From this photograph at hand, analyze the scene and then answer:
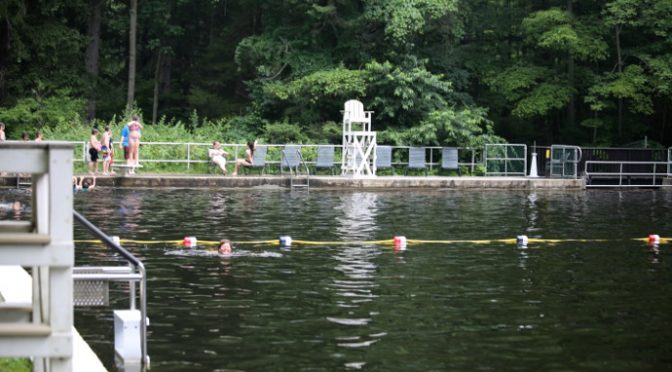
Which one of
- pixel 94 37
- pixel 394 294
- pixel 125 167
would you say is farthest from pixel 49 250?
pixel 94 37

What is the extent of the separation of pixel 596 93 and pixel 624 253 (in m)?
30.4

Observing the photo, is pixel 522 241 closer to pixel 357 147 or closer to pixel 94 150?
pixel 94 150

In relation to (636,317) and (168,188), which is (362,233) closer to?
(636,317)

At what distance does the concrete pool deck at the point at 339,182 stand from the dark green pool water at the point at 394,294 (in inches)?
287

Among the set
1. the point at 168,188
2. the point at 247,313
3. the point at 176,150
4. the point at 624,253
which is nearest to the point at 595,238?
the point at 624,253

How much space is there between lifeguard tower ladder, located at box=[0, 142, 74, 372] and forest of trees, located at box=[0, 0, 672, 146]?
3650cm

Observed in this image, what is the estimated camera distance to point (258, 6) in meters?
55.3

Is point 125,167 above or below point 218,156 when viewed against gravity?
below

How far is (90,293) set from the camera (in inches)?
392

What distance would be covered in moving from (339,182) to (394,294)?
73.0 feet

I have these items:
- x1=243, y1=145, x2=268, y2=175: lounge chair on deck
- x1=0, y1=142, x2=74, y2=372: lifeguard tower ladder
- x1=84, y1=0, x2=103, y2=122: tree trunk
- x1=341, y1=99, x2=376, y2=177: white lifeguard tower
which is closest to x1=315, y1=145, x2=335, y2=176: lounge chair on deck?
x1=341, y1=99, x2=376, y2=177: white lifeguard tower

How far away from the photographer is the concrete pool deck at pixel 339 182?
116 feet

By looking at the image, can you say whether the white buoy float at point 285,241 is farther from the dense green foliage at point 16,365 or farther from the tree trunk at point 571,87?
the tree trunk at point 571,87

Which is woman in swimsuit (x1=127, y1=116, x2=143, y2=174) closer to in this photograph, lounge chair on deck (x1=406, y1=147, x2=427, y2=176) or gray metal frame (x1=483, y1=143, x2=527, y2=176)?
lounge chair on deck (x1=406, y1=147, x2=427, y2=176)
